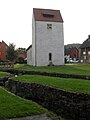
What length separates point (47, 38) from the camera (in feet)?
181

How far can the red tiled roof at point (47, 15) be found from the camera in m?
55.4

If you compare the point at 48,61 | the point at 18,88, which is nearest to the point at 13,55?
the point at 48,61

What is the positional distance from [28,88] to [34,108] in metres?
6.24

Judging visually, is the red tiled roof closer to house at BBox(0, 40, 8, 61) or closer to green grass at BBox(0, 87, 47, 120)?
house at BBox(0, 40, 8, 61)

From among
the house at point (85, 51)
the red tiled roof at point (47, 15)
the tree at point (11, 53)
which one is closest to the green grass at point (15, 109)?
the red tiled roof at point (47, 15)

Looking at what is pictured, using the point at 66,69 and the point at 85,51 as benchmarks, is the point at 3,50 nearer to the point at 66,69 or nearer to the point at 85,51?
the point at 85,51

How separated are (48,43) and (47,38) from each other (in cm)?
99

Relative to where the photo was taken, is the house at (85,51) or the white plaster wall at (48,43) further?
the house at (85,51)

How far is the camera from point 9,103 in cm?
1223

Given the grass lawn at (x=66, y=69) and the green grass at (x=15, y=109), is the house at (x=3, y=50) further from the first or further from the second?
the green grass at (x=15, y=109)

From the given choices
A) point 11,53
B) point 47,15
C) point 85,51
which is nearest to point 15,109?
point 47,15

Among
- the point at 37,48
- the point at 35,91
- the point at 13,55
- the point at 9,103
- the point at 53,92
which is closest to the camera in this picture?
the point at 9,103

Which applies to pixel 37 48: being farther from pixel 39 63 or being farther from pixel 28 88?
pixel 28 88

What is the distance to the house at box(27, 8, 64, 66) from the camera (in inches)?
2149
